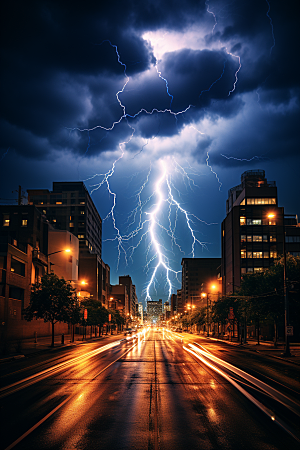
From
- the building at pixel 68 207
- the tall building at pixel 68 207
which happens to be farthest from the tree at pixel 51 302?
the tall building at pixel 68 207

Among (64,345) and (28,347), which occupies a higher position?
(28,347)

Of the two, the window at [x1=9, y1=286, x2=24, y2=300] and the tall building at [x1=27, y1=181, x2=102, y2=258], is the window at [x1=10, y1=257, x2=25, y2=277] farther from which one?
the tall building at [x1=27, y1=181, x2=102, y2=258]

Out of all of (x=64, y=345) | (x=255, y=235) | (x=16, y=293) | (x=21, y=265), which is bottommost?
(x=64, y=345)

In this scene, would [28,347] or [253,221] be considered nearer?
[28,347]

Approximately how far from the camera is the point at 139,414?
1052 cm

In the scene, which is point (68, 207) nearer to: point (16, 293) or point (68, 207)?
point (68, 207)

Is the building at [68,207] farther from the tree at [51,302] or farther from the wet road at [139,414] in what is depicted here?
the wet road at [139,414]

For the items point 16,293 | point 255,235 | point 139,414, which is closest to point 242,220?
point 255,235

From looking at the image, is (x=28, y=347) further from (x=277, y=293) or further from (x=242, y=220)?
(x=242, y=220)

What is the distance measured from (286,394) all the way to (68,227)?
151 metres

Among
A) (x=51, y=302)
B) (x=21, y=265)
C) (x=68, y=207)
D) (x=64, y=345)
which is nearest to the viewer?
(x=51, y=302)

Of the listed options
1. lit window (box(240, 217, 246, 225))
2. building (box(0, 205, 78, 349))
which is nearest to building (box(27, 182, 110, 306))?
lit window (box(240, 217, 246, 225))

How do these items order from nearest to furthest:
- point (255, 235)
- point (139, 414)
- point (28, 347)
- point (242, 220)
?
point (139, 414)
point (28, 347)
point (255, 235)
point (242, 220)

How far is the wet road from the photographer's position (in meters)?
8.00
